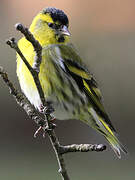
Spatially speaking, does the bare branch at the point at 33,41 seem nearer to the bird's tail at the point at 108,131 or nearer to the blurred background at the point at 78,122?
the bird's tail at the point at 108,131

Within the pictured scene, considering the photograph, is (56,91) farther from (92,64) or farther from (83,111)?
(92,64)

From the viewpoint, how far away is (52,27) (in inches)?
115

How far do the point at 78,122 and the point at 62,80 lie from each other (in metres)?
3.09

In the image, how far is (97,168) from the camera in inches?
217

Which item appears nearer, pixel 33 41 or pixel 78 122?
pixel 33 41

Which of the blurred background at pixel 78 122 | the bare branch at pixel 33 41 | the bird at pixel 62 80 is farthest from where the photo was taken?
the blurred background at pixel 78 122

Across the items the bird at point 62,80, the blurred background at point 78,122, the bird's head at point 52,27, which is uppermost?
the bird's head at point 52,27

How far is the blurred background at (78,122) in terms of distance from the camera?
5.39m

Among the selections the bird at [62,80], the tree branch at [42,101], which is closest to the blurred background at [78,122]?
the bird at [62,80]

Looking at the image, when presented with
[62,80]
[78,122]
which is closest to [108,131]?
[62,80]

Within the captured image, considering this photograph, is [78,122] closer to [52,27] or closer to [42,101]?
[52,27]

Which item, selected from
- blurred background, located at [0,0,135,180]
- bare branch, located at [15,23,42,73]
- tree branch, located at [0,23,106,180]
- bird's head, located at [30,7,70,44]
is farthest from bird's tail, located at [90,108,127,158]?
blurred background, located at [0,0,135,180]

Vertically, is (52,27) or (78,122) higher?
(52,27)

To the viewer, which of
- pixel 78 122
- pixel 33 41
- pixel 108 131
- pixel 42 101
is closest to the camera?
pixel 33 41
